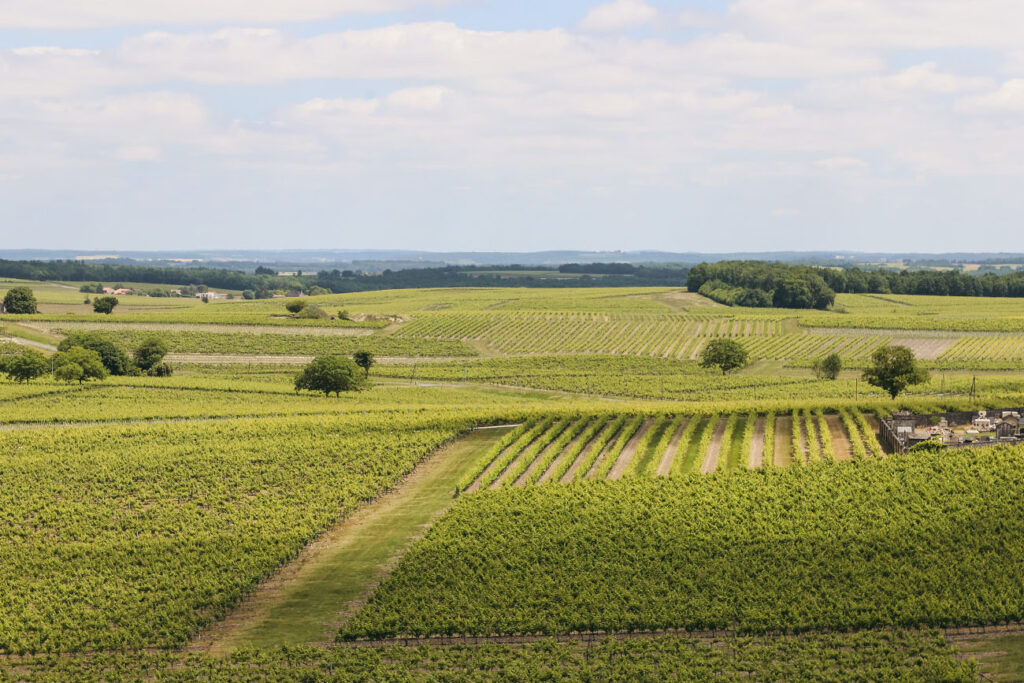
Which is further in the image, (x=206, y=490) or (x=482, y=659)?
(x=206, y=490)

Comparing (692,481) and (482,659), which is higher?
(692,481)

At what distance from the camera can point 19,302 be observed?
539ft

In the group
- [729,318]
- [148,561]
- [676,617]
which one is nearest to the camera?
[676,617]

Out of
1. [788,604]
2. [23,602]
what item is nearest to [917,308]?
[788,604]

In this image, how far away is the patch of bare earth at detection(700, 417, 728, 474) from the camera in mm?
60625

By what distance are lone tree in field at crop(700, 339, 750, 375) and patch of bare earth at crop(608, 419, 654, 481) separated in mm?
51185

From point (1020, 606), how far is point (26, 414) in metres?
68.8

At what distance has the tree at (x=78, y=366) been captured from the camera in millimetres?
100625

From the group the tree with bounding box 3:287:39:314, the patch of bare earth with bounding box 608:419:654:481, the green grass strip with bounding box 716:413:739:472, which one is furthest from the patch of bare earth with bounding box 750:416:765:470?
the tree with bounding box 3:287:39:314

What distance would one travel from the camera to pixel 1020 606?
138 ft

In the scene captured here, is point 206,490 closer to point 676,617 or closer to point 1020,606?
point 676,617

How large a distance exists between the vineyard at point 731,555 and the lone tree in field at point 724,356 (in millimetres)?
63476

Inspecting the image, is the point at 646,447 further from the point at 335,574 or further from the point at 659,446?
the point at 335,574

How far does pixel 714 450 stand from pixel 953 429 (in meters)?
15.4
